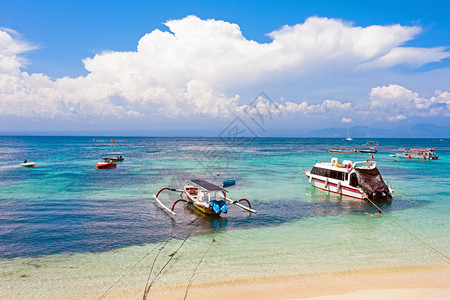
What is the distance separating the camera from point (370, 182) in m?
31.3

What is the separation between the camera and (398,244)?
62.2 feet

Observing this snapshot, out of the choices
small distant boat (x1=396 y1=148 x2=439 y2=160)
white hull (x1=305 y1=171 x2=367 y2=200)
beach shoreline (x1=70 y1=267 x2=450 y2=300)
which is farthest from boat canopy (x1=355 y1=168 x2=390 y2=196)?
small distant boat (x1=396 y1=148 x2=439 y2=160)

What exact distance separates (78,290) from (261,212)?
16.6 m

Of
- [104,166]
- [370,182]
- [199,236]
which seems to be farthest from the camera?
[104,166]

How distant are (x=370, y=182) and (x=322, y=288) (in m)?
21.3

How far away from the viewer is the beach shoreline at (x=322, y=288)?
12758 mm

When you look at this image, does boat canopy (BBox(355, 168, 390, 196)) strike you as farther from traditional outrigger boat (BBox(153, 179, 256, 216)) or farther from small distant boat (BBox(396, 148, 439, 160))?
small distant boat (BBox(396, 148, 439, 160))

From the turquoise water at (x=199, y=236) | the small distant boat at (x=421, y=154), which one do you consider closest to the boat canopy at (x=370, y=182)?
the turquoise water at (x=199, y=236)

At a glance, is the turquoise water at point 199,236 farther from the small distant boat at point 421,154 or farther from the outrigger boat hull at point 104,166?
the small distant boat at point 421,154

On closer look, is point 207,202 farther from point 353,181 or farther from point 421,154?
point 421,154

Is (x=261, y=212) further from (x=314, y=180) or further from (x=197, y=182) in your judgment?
(x=314, y=180)

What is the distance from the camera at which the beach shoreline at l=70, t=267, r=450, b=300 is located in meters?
12.8

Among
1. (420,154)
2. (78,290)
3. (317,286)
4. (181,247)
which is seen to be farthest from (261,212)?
(420,154)

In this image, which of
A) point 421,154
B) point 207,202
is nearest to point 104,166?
point 207,202
